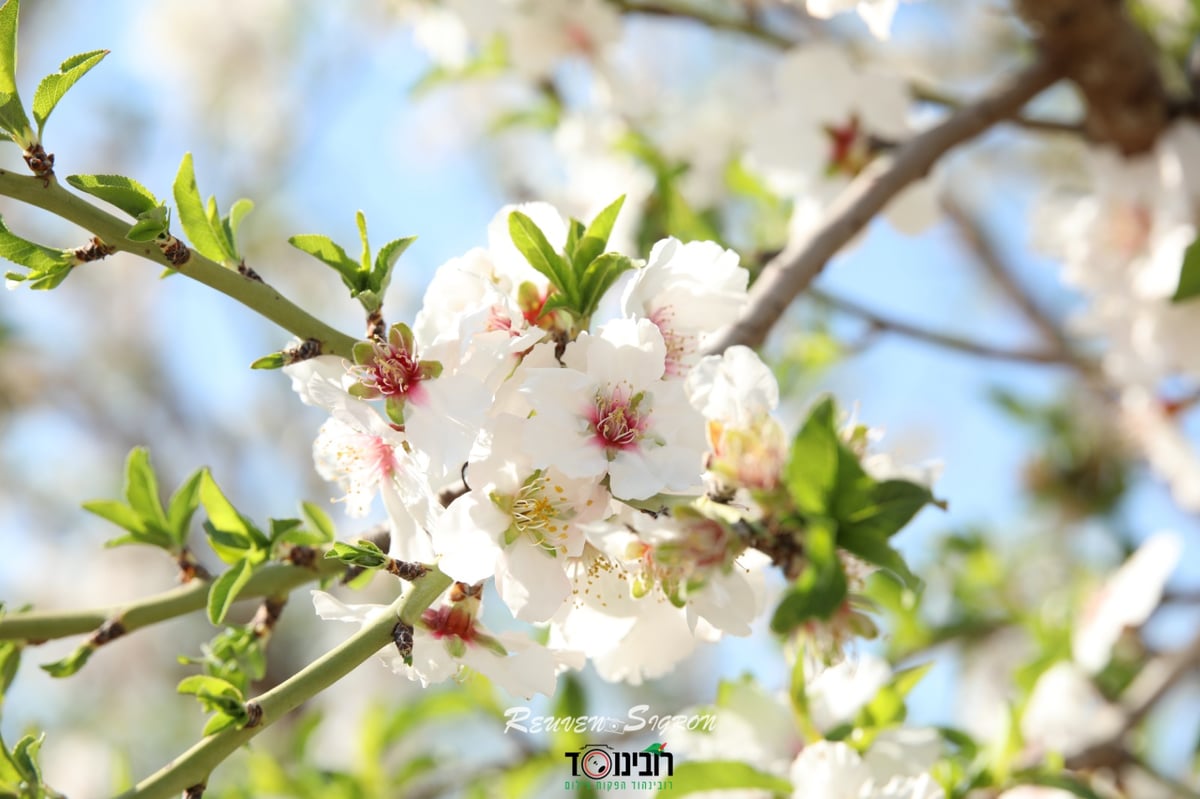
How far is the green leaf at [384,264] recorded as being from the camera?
1.89 feet

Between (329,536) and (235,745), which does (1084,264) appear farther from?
(235,745)

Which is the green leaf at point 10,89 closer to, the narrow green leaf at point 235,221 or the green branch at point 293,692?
the narrow green leaf at point 235,221

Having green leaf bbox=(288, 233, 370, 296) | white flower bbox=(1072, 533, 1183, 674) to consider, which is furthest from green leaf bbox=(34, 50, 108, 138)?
white flower bbox=(1072, 533, 1183, 674)

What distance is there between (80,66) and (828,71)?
0.88 m

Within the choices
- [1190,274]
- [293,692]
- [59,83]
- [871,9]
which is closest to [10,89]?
[59,83]

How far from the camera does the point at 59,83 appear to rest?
0.54 m

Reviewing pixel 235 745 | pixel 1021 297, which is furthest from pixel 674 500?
pixel 1021 297

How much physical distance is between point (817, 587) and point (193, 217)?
405 millimetres

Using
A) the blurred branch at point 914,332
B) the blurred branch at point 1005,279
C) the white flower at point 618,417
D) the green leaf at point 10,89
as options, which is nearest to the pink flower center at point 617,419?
the white flower at point 618,417

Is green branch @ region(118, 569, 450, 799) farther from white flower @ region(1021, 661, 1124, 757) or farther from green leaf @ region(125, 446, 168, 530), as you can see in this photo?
white flower @ region(1021, 661, 1124, 757)

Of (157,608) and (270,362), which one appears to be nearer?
(270,362)

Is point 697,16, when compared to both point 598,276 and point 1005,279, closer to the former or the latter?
point 598,276

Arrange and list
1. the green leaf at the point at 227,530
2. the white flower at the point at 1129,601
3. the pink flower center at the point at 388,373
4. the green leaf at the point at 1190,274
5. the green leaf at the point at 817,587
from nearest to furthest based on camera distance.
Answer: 1. the green leaf at the point at 817,587
2. the pink flower center at the point at 388,373
3. the green leaf at the point at 227,530
4. the green leaf at the point at 1190,274
5. the white flower at the point at 1129,601

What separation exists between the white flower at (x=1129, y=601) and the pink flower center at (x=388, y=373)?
3.13ft
